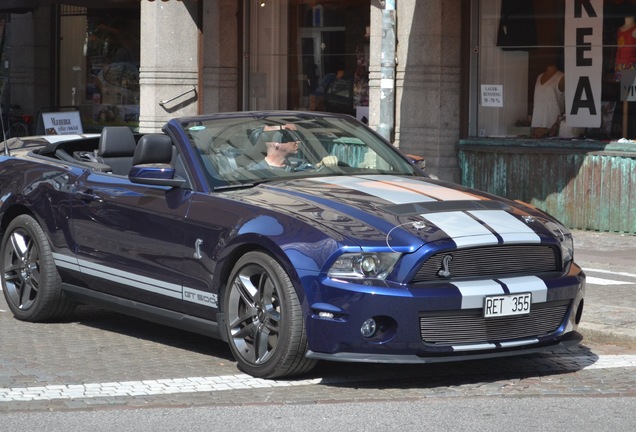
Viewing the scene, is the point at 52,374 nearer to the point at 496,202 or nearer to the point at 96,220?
the point at 96,220

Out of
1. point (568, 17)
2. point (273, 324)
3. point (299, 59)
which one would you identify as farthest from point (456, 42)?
point (273, 324)

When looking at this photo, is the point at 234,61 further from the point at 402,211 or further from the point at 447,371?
the point at 402,211

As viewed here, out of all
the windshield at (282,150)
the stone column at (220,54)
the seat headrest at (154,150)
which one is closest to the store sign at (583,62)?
the stone column at (220,54)

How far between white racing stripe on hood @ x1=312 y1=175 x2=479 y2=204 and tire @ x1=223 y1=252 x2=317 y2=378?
2.96 ft

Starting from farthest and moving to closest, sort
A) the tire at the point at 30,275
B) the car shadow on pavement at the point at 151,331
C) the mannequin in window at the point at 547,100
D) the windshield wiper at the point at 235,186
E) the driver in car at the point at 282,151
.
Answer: the mannequin in window at the point at 547,100, the tire at the point at 30,275, the car shadow on pavement at the point at 151,331, the driver in car at the point at 282,151, the windshield wiper at the point at 235,186

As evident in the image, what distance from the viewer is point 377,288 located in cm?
662

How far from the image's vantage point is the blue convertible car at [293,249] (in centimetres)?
669

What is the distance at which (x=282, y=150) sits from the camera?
816 cm

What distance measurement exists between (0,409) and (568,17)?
10429 millimetres

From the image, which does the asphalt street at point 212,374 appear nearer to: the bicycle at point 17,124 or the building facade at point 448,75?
the building facade at point 448,75

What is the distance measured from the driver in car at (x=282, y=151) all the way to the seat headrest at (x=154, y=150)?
59 centimetres

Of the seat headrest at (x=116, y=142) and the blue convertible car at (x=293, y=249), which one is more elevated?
the seat headrest at (x=116, y=142)

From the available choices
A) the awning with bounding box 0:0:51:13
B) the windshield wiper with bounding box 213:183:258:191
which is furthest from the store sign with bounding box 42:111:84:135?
the windshield wiper with bounding box 213:183:258:191

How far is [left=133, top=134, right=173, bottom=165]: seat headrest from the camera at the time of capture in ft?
26.1
